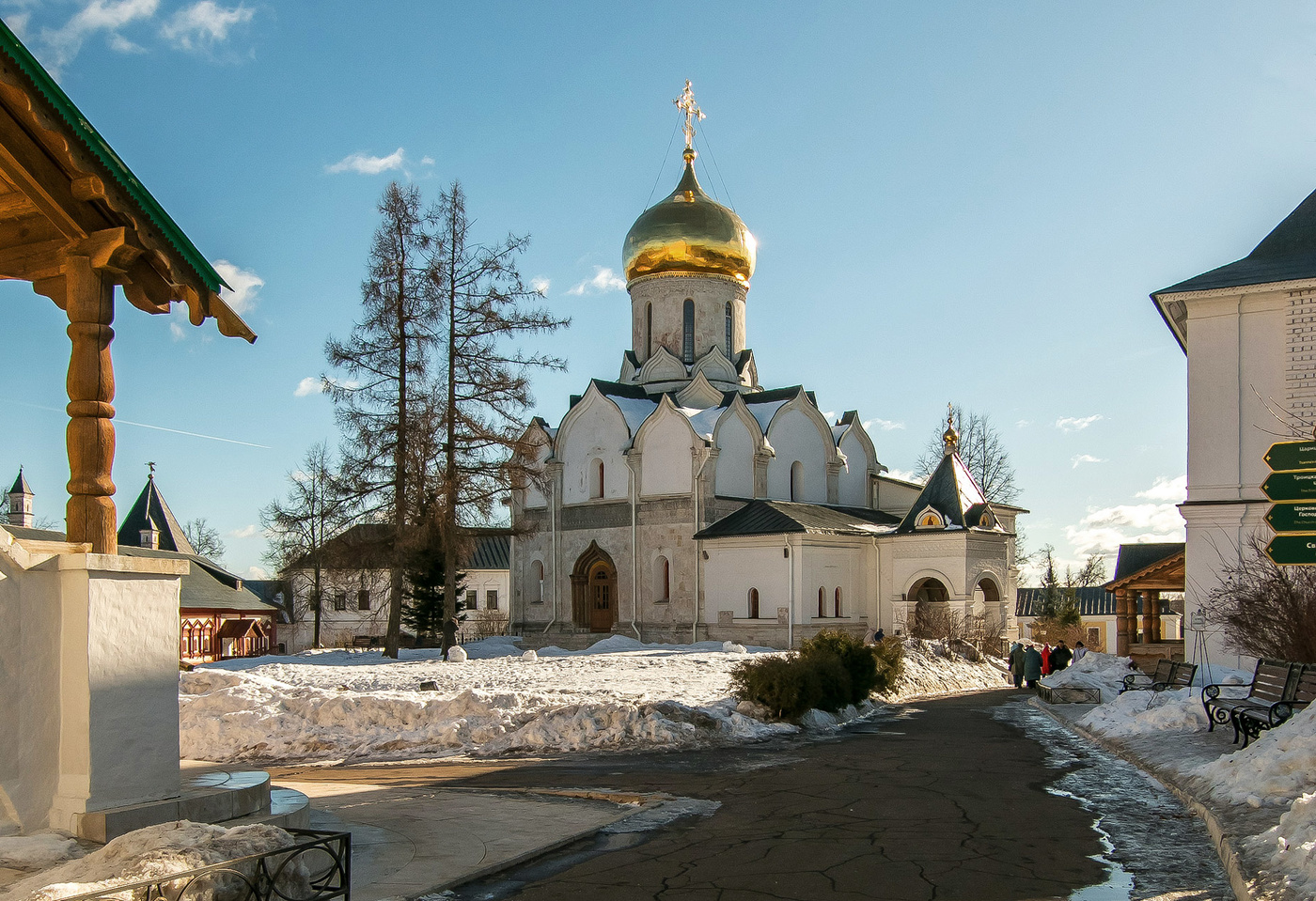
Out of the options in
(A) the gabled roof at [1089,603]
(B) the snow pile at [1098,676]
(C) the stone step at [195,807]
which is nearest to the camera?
(C) the stone step at [195,807]

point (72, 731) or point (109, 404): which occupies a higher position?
point (109, 404)

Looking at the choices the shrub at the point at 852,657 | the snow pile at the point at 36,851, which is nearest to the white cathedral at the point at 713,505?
the shrub at the point at 852,657

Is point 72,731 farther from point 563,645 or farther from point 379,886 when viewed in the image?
point 563,645

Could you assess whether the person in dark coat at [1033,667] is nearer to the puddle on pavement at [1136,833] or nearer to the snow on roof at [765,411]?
the puddle on pavement at [1136,833]

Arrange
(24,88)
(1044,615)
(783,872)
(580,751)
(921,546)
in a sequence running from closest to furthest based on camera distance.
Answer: (24,88) → (783,872) → (580,751) → (921,546) → (1044,615)

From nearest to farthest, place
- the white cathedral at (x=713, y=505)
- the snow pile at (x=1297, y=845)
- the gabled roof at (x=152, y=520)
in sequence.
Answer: the snow pile at (x=1297, y=845)
the white cathedral at (x=713, y=505)
the gabled roof at (x=152, y=520)

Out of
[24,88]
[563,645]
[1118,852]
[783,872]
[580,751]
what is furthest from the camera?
[563,645]

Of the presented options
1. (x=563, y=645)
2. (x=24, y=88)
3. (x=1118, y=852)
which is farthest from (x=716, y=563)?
(x=24, y=88)

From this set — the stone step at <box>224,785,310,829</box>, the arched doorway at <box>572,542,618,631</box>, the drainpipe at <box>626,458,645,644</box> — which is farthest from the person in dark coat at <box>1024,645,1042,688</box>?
the stone step at <box>224,785,310,829</box>

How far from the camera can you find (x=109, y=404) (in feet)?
20.4

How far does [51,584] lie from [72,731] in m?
0.76

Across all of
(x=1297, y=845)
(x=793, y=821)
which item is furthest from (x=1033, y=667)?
(x=1297, y=845)

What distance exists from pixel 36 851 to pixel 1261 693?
1104 centimetres

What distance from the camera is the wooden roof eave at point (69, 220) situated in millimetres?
5922
